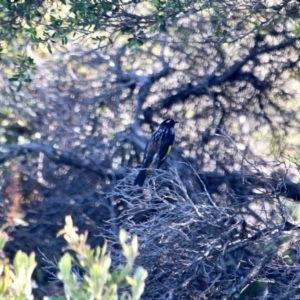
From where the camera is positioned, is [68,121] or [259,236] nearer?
[259,236]

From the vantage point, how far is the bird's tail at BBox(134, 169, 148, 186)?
7.25 m

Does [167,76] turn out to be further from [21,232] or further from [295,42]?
[21,232]

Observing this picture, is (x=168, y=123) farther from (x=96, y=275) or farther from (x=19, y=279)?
(x=96, y=275)

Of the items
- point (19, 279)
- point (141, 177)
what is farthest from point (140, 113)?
point (19, 279)

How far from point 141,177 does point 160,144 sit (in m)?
0.99

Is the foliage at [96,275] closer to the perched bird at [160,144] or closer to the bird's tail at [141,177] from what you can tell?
the bird's tail at [141,177]

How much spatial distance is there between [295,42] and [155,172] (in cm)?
264

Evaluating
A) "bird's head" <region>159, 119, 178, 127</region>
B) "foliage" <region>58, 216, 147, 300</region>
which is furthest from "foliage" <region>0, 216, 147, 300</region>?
"bird's head" <region>159, 119, 178, 127</region>

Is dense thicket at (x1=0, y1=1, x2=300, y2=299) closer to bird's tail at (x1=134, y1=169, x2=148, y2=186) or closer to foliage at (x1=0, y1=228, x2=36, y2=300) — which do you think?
bird's tail at (x1=134, y1=169, x2=148, y2=186)

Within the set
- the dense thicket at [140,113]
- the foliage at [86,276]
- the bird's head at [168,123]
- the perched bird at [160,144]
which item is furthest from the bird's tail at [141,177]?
the foliage at [86,276]

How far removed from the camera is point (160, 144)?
8.38m

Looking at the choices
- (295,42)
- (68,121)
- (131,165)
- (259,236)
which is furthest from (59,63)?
(259,236)

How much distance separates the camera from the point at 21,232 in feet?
29.3

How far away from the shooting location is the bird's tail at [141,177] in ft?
23.8
